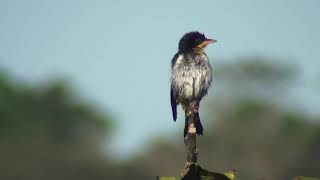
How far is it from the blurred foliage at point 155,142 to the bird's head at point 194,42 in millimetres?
37598

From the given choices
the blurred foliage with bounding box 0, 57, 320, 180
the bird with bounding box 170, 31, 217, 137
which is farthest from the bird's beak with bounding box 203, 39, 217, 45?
the blurred foliage with bounding box 0, 57, 320, 180

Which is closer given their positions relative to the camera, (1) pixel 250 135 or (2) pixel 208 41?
(2) pixel 208 41

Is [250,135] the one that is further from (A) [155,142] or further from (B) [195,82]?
(B) [195,82]

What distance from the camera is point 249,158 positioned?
172 ft

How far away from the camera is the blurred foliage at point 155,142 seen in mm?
51125

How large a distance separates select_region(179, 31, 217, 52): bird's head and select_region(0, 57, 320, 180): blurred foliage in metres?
37.6

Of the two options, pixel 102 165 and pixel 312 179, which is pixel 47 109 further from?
pixel 312 179

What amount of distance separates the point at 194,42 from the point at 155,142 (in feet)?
166

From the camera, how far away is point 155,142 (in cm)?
→ 6016

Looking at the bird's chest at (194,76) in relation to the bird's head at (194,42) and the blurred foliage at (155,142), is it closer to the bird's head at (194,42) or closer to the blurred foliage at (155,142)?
the bird's head at (194,42)

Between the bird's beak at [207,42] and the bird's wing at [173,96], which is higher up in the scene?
the bird's beak at [207,42]

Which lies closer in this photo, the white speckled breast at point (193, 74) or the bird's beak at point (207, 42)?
the bird's beak at point (207, 42)

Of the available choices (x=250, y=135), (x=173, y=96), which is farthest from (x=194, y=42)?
(x=250, y=135)

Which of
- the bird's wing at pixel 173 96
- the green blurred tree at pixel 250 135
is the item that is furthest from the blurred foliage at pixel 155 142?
the bird's wing at pixel 173 96
